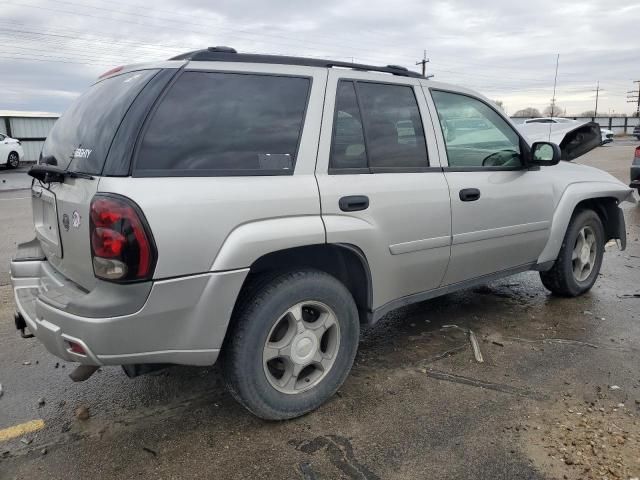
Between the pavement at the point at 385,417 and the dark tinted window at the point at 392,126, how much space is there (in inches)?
54.3

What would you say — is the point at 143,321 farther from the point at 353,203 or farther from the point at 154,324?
the point at 353,203

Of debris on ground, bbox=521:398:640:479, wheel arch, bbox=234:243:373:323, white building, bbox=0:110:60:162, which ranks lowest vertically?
debris on ground, bbox=521:398:640:479

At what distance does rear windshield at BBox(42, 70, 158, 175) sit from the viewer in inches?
98.8

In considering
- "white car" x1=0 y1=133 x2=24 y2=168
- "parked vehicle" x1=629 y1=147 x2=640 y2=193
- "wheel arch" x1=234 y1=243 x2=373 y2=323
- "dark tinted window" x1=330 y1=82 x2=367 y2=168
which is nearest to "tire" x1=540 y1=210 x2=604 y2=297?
"wheel arch" x1=234 y1=243 x2=373 y2=323

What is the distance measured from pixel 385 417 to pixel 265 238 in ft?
4.04

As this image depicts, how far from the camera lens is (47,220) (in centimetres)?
292

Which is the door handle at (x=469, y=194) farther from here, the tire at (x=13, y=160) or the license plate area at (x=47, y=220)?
the tire at (x=13, y=160)

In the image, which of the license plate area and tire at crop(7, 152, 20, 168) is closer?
the license plate area

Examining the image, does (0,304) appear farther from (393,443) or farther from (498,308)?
(498,308)

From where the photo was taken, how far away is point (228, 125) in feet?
8.53

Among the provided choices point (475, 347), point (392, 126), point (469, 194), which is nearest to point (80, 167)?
point (392, 126)

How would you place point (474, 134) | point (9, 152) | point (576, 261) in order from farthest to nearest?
point (9, 152)
point (576, 261)
point (474, 134)

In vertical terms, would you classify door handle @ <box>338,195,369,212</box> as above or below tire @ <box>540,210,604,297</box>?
above

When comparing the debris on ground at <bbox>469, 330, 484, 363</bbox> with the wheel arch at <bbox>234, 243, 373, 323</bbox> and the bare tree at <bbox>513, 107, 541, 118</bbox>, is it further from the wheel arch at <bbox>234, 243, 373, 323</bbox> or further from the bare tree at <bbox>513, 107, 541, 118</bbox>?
the bare tree at <bbox>513, 107, 541, 118</bbox>
